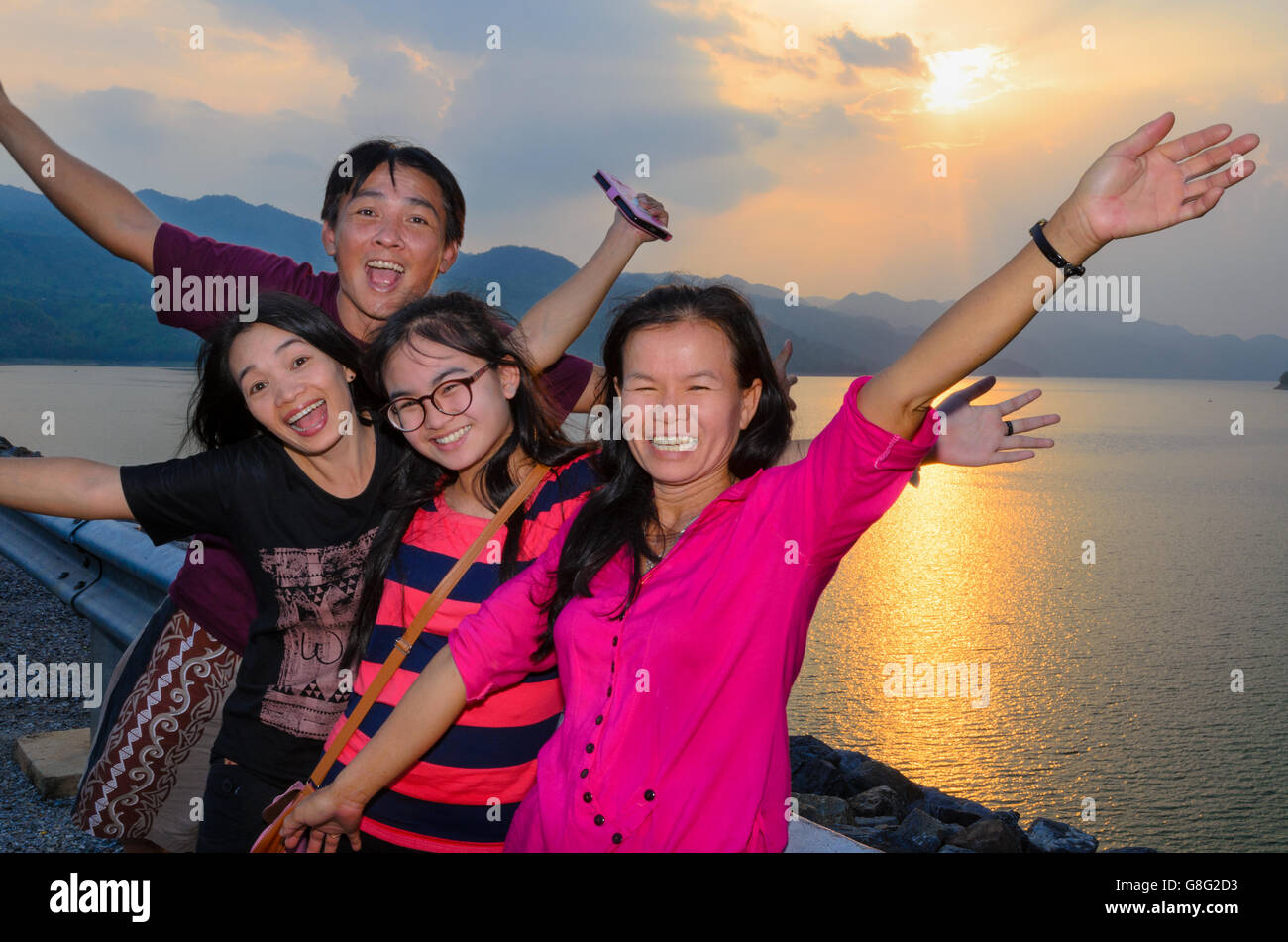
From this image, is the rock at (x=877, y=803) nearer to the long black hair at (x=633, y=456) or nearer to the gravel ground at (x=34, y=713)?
the long black hair at (x=633, y=456)

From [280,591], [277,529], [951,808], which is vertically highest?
[277,529]

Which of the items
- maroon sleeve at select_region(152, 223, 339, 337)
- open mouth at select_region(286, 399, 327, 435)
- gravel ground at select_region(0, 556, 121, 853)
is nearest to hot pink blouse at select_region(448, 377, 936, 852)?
open mouth at select_region(286, 399, 327, 435)

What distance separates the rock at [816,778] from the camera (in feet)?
14.2

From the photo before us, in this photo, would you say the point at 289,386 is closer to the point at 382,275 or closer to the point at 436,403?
the point at 436,403

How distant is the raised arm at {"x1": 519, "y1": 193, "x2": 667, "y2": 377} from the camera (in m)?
2.82

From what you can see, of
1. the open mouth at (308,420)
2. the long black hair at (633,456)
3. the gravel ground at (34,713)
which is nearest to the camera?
the long black hair at (633,456)

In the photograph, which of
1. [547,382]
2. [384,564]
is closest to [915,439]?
[384,564]

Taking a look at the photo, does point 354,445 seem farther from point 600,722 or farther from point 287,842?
point 600,722

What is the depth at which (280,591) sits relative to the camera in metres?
2.39

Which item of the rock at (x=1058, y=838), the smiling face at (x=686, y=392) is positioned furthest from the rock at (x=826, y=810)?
the smiling face at (x=686, y=392)

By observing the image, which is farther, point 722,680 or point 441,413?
point 441,413

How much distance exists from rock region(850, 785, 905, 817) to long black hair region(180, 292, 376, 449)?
270 centimetres

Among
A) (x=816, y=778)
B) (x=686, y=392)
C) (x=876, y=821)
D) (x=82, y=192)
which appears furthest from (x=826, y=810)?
(x=82, y=192)

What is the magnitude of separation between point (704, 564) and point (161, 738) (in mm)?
1835
